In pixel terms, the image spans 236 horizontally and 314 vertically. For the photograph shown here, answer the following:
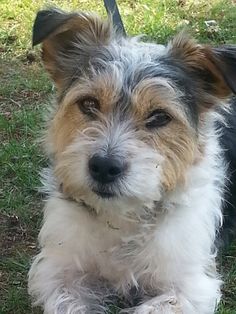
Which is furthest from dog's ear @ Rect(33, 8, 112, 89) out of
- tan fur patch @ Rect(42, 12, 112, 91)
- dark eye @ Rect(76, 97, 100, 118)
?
dark eye @ Rect(76, 97, 100, 118)

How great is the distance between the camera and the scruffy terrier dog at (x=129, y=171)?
3.74 metres

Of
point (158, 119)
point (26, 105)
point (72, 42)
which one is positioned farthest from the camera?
point (26, 105)

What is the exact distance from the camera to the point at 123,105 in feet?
12.4

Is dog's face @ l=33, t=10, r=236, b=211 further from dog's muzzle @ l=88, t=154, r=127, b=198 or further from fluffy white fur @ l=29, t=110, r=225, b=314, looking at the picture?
fluffy white fur @ l=29, t=110, r=225, b=314

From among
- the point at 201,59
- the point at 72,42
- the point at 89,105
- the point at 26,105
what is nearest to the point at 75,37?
the point at 72,42

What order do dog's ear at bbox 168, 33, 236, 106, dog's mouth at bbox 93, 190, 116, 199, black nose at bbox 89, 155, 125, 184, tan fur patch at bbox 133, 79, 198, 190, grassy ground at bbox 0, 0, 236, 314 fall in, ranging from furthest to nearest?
grassy ground at bbox 0, 0, 236, 314
dog's ear at bbox 168, 33, 236, 106
tan fur patch at bbox 133, 79, 198, 190
dog's mouth at bbox 93, 190, 116, 199
black nose at bbox 89, 155, 125, 184

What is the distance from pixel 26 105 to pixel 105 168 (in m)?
3.08

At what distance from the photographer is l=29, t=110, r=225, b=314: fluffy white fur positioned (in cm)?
413

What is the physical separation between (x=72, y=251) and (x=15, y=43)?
145 inches

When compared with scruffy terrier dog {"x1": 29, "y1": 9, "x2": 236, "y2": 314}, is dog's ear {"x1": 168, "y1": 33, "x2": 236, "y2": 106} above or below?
above

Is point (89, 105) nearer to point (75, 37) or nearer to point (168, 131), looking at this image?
point (168, 131)

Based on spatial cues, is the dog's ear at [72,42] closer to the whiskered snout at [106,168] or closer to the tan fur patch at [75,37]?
the tan fur patch at [75,37]

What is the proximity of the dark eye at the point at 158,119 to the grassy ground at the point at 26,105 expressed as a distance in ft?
3.83

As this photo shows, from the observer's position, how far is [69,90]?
398cm
